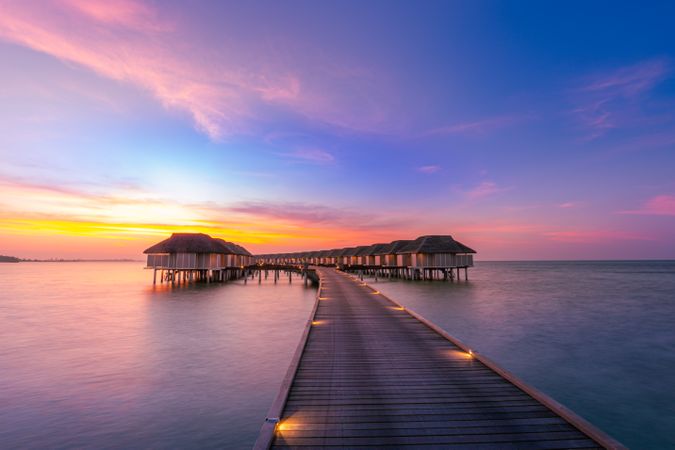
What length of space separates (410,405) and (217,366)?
8.91 meters

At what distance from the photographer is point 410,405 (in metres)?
6.04

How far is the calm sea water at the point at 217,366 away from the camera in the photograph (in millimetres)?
8203

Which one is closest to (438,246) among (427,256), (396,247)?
(427,256)

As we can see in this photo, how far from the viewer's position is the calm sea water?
8203mm

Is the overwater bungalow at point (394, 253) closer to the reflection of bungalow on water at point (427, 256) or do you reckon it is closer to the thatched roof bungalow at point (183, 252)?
the reflection of bungalow on water at point (427, 256)

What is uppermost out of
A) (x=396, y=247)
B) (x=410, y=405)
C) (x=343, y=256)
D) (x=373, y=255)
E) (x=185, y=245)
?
(x=396, y=247)

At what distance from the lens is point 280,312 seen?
2484 cm

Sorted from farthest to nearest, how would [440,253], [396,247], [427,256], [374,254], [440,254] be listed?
[374,254], [396,247], [427,256], [440,254], [440,253]

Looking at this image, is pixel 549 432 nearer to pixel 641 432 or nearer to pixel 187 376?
pixel 641 432

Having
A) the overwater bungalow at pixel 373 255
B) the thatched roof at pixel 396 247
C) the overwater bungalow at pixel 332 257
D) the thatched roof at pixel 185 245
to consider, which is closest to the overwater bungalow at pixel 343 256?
the overwater bungalow at pixel 332 257

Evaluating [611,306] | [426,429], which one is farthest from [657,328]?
[426,429]

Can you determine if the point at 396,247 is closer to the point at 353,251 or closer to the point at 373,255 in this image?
the point at 373,255

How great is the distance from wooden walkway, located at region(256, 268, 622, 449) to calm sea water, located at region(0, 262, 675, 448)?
2447 millimetres

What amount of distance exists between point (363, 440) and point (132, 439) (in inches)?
229
